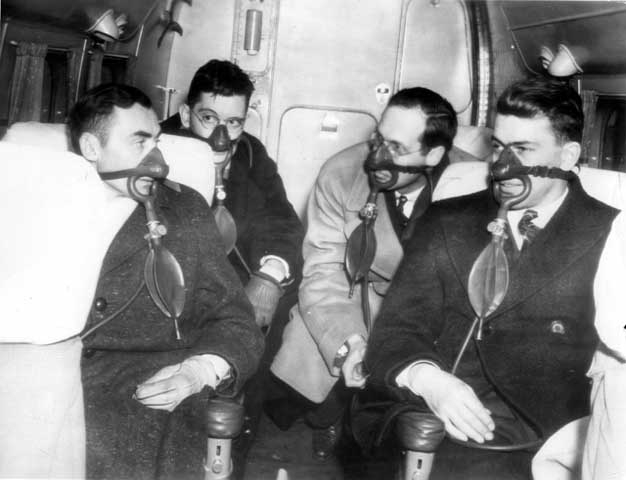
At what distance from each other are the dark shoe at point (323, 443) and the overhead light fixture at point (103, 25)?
2120mm

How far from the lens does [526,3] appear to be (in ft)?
12.3

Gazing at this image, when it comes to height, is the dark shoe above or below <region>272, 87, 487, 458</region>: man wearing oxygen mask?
below

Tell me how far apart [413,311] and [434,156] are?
0.97 metres

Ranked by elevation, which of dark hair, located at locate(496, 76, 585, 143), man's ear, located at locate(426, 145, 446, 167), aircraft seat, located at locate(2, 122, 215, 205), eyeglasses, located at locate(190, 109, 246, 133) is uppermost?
dark hair, located at locate(496, 76, 585, 143)

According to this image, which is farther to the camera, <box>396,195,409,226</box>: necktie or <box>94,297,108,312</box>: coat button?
<box>396,195,409,226</box>: necktie

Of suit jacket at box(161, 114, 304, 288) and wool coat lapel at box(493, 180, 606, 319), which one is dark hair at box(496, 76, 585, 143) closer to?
wool coat lapel at box(493, 180, 606, 319)

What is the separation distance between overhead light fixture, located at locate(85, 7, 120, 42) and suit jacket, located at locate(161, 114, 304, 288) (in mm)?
505

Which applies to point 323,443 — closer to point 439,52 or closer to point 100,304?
point 100,304

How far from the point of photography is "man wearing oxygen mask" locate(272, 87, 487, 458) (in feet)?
8.82

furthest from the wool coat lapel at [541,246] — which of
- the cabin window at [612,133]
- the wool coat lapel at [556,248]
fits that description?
the cabin window at [612,133]

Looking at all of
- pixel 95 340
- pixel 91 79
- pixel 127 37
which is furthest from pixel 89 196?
pixel 127 37

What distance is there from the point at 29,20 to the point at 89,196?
143cm

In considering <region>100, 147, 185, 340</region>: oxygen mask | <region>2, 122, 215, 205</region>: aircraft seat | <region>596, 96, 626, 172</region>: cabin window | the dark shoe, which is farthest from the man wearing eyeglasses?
→ <region>596, 96, 626, 172</region>: cabin window

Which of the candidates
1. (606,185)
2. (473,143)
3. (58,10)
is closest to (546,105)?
(606,185)
